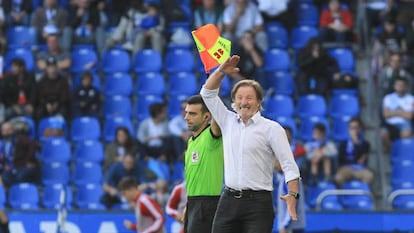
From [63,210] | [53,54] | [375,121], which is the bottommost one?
[63,210]

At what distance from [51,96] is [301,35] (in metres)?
4.75

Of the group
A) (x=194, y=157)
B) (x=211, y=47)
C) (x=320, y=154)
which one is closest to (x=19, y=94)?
(x=320, y=154)

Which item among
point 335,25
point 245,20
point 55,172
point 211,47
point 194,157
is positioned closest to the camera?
point 211,47

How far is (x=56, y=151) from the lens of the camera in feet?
62.4

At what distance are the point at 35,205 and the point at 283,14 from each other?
603cm

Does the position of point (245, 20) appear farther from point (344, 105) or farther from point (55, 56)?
point (55, 56)

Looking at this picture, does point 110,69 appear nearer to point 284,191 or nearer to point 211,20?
point 211,20

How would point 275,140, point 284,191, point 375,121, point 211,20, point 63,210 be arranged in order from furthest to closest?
point 211,20 → point 375,121 → point 63,210 → point 284,191 → point 275,140

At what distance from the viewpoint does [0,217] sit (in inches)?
508

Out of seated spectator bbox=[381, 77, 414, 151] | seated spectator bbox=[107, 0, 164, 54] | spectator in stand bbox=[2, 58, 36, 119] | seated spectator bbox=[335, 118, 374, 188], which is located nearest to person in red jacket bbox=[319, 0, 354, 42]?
seated spectator bbox=[381, 77, 414, 151]

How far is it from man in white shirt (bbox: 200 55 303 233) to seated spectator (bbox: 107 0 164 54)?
11.0 meters

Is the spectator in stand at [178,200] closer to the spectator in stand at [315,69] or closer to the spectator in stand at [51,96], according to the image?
the spectator in stand at [51,96]

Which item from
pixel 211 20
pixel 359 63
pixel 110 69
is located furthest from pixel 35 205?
pixel 359 63

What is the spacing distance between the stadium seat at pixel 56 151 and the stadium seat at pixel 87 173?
0.89ft
